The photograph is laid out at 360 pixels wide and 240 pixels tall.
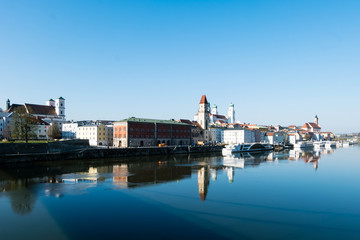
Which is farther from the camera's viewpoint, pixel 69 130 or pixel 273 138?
pixel 273 138

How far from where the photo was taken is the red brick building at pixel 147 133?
70.9 meters

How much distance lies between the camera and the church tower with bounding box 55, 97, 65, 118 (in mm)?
104312

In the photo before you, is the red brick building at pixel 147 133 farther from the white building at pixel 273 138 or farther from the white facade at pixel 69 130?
the white building at pixel 273 138

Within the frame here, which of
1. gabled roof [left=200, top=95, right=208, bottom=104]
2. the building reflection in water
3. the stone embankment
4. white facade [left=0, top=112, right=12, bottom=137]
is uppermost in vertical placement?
gabled roof [left=200, top=95, right=208, bottom=104]

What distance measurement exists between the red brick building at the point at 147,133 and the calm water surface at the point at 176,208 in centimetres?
4104

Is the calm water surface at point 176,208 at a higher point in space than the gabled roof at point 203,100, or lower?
lower

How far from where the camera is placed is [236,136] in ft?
399

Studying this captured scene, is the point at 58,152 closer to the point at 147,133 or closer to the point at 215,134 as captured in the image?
the point at 147,133

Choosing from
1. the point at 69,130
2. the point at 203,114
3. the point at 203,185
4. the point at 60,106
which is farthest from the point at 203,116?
the point at 203,185

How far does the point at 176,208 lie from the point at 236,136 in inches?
4194

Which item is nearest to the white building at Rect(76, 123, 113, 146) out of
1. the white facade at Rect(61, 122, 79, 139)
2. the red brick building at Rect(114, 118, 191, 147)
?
the white facade at Rect(61, 122, 79, 139)

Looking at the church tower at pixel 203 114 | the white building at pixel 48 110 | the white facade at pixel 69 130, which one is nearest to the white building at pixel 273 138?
the church tower at pixel 203 114

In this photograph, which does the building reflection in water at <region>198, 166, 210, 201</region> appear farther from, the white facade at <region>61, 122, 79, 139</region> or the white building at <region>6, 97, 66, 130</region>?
the white building at <region>6, 97, 66, 130</region>

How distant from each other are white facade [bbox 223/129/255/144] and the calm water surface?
3629 inches
